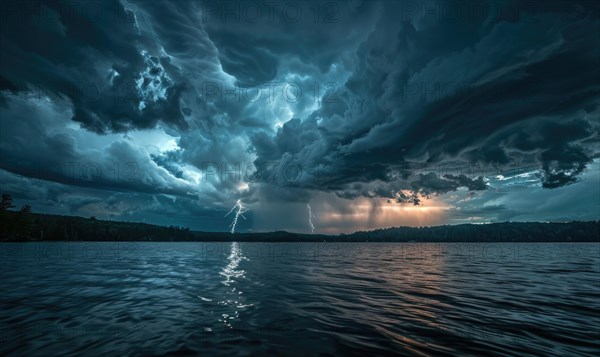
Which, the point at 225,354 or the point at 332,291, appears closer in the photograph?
the point at 225,354

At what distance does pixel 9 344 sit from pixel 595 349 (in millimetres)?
20083

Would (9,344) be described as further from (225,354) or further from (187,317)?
(225,354)

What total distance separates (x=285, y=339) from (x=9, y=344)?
30.4 ft

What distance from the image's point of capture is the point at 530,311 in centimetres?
1430

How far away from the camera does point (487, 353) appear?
8805mm

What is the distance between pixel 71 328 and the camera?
10.7 metres

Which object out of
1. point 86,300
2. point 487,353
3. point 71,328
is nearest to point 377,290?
point 487,353

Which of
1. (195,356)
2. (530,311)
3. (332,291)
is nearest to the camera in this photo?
(195,356)

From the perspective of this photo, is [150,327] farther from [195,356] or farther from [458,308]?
[458,308]

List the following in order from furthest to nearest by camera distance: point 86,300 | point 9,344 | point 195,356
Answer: point 86,300, point 9,344, point 195,356

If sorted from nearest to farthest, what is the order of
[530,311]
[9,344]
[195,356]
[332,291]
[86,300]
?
[195,356]
[9,344]
[530,311]
[86,300]
[332,291]

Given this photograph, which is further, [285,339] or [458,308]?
[458,308]

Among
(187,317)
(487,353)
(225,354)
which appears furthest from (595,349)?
(187,317)

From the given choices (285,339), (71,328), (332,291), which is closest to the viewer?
(285,339)
